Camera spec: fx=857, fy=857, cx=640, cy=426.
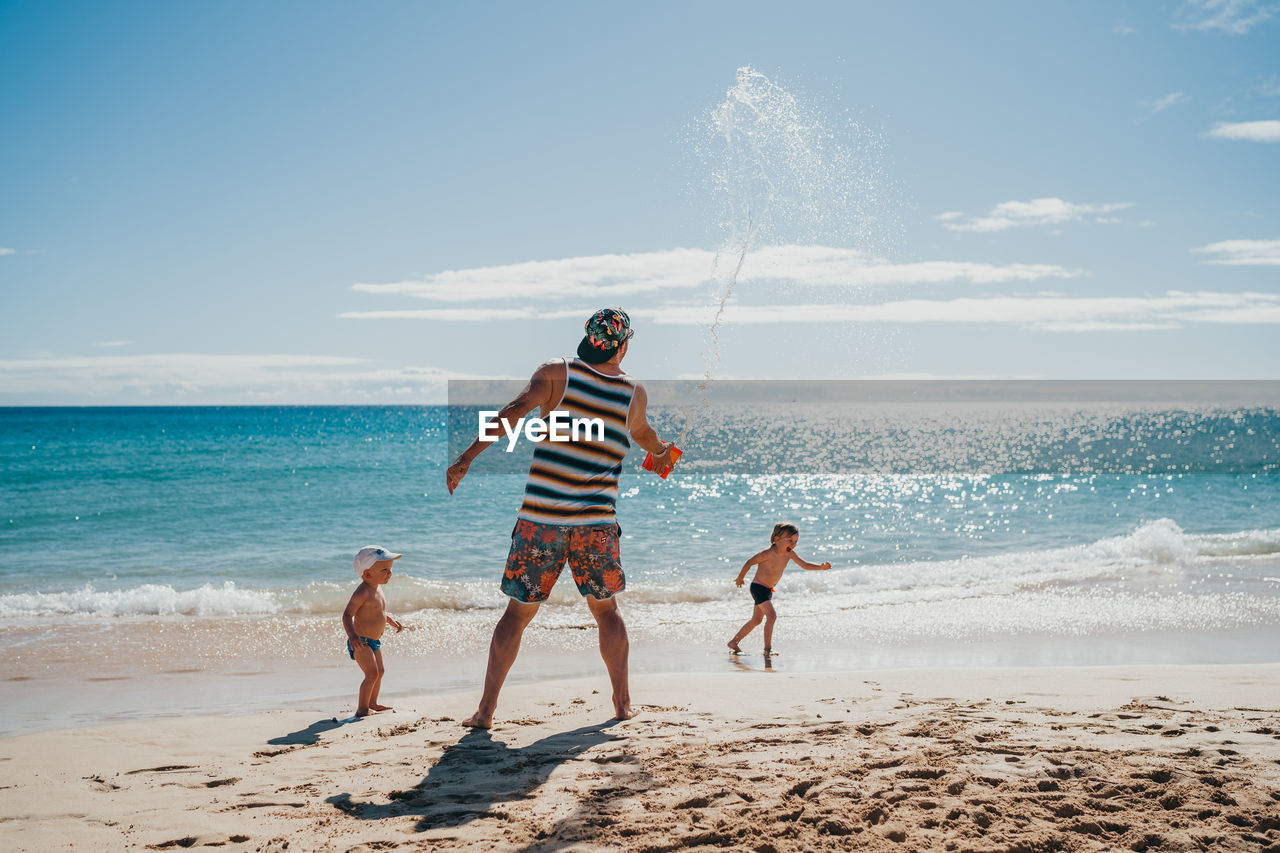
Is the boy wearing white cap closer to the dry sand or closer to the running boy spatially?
the dry sand

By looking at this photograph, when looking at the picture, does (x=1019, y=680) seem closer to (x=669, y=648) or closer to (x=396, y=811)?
(x=669, y=648)

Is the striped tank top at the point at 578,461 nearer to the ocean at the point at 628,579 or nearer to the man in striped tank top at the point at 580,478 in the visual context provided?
the man in striped tank top at the point at 580,478

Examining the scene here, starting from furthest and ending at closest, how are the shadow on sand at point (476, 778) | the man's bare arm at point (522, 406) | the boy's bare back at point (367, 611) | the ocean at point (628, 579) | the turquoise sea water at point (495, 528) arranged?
the turquoise sea water at point (495, 528) → the ocean at point (628, 579) → the boy's bare back at point (367, 611) → the man's bare arm at point (522, 406) → the shadow on sand at point (476, 778)

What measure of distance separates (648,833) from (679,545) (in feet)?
38.4

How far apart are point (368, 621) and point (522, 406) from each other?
2.02 m

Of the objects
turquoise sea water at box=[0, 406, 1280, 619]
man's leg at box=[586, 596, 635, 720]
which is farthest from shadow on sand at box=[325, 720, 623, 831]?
turquoise sea water at box=[0, 406, 1280, 619]

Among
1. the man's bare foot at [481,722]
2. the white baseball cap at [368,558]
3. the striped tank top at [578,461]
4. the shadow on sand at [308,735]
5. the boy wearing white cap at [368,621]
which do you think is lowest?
the shadow on sand at [308,735]

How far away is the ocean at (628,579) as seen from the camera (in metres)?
6.98

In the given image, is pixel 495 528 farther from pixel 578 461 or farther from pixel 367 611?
pixel 578 461

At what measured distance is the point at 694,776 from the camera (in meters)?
3.45

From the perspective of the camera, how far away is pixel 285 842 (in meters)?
2.96

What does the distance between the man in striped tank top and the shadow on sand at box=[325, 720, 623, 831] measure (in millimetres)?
501

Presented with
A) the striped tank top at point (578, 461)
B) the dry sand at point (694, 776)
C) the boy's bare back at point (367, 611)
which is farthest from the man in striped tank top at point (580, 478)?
the boy's bare back at point (367, 611)

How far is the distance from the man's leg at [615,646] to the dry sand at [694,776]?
130 mm
